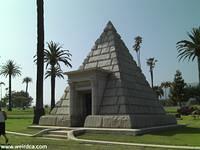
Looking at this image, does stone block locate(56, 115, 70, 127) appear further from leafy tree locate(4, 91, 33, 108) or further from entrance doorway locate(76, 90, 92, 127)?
leafy tree locate(4, 91, 33, 108)

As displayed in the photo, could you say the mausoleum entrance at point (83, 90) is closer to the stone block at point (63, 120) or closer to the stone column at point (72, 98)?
the stone column at point (72, 98)

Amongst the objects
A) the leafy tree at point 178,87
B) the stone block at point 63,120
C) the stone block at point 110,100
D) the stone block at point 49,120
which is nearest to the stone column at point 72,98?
the stone block at point 63,120

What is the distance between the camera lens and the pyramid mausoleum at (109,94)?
62.4 ft

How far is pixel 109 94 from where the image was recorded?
2056 cm

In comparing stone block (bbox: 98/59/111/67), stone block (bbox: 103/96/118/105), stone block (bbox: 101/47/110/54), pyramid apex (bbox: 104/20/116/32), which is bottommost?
stone block (bbox: 103/96/118/105)

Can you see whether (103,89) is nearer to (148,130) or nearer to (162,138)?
(148,130)

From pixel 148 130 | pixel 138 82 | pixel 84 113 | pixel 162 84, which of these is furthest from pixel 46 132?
pixel 162 84

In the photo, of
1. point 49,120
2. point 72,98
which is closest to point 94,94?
point 72,98

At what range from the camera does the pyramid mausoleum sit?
1902 centimetres

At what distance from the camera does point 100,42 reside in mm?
23922

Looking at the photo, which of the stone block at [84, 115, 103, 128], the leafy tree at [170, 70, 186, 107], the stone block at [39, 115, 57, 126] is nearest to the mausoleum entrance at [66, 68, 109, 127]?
the stone block at [84, 115, 103, 128]

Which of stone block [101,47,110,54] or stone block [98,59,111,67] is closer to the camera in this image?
stone block [98,59,111,67]

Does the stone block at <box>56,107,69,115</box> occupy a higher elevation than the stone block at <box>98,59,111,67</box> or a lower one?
lower

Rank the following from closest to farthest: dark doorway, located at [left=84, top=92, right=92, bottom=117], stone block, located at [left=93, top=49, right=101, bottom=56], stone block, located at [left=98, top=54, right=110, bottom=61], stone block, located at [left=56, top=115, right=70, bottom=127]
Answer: stone block, located at [left=56, top=115, right=70, bottom=127] → stone block, located at [left=98, top=54, right=110, bottom=61] → dark doorway, located at [left=84, top=92, right=92, bottom=117] → stone block, located at [left=93, top=49, right=101, bottom=56]
